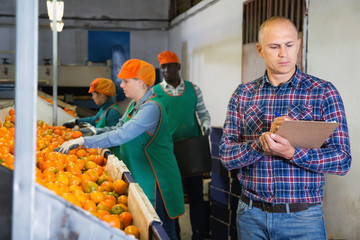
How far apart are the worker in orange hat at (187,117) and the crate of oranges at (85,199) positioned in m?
1.00

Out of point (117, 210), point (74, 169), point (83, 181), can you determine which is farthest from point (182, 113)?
point (117, 210)

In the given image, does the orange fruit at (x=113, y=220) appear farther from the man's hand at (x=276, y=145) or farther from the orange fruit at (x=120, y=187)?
the man's hand at (x=276, y=145)

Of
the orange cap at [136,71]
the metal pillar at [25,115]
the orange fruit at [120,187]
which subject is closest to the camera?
the metal pillar at [25,115]

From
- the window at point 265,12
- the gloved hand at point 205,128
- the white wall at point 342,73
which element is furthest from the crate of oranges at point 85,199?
the window at point 265,12

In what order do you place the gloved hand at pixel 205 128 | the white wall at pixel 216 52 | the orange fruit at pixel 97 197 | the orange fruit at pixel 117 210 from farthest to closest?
the white wall at pixel 216 52 → the gloved hand at pixel 205 128 → the orange fruit at pixel 97 197 → the orange fruit at pixel 117 210

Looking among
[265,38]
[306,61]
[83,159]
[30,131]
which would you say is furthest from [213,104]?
[30,131]

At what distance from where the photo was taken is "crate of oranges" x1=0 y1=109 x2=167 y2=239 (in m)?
0.89

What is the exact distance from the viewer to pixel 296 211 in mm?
1502

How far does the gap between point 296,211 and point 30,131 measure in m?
1.08

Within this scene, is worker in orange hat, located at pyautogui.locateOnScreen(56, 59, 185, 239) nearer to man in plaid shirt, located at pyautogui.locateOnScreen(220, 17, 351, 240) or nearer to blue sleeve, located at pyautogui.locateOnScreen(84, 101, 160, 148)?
blue sleeve, located at pyautogui.locateOnScreen(84, 101, 160, 148)

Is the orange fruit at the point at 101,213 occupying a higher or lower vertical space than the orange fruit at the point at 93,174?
lower

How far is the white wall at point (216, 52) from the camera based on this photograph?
5172mm

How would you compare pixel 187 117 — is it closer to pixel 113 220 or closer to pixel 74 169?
pixel 74 169

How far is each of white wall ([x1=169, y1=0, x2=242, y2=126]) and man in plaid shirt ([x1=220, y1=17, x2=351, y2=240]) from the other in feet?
11.2
